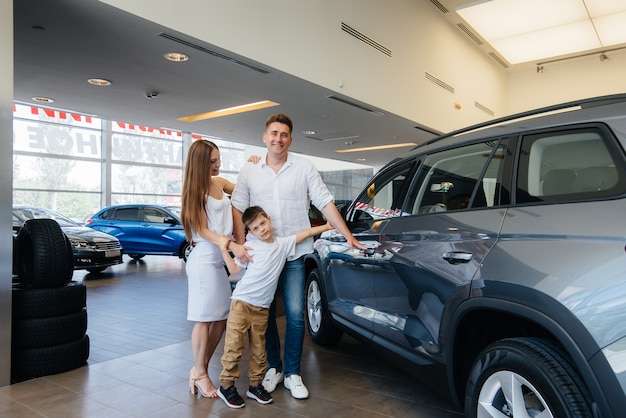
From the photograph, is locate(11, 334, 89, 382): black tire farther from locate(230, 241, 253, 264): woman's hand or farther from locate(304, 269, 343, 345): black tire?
locate(304, 269, 343, 345): black tire

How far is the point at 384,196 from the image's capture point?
3.19m

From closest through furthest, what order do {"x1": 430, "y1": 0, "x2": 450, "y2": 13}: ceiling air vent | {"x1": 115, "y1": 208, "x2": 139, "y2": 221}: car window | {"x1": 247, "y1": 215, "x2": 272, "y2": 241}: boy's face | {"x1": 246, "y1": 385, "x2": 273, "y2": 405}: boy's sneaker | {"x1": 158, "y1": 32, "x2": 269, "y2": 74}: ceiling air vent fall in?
1. {"x1": 247, "y1": 215, "x2": 272, "y2": 241}: boy's face
2. {"x1": 246, "y1": 385, "x2": 273, "y2": 405}: boy's sneaker
3. {"x1": 158, "y1": 32, "x2": 269, "y2": 74}: ceiling air vent
4. {"x1": 430, "y1": 0, "x2": 450, "y2": 13}: ceiling air vent
5. {"x1": 115, "y1": 208, "x2": 139, "y2": 221}: car window

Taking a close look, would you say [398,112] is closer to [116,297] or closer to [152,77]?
[152,77]

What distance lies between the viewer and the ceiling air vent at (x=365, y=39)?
7152mm

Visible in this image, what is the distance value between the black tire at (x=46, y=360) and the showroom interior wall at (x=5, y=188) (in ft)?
0.40

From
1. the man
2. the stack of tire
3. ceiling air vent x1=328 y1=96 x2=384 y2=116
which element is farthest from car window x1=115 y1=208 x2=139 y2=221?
the man

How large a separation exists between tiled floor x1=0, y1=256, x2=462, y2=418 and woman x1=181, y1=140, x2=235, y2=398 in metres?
0.31

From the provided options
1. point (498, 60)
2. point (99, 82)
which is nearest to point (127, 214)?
point (99, 82)

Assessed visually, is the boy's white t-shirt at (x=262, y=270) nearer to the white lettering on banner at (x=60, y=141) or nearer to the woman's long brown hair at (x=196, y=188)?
the woman's long brown hair at (x=196, y=188)

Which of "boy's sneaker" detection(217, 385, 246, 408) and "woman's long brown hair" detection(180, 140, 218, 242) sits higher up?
"woman's long brown hair" detection(180, 140, 218, 242)

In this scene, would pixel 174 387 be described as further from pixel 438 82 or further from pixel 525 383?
pixel 438 82

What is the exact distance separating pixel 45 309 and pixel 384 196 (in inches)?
99.0

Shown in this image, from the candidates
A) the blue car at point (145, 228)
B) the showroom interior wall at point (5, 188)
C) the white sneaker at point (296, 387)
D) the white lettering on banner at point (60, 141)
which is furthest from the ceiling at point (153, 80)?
the white lettering on banner at point (60, 141)

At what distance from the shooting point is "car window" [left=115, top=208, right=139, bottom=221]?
34.1 feet
